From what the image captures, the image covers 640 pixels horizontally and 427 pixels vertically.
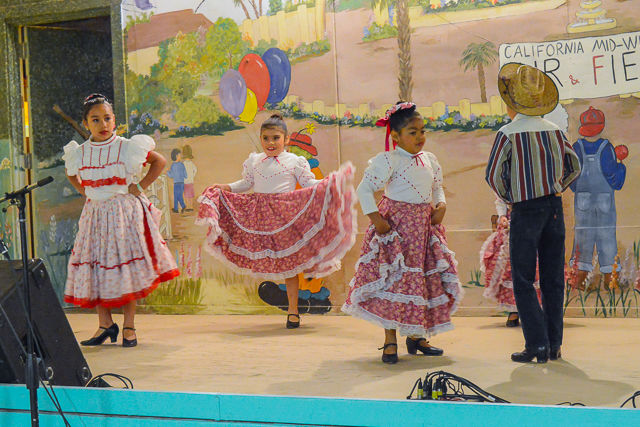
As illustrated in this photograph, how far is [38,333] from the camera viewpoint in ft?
10.9

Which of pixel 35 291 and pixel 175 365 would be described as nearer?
pixel 35 291

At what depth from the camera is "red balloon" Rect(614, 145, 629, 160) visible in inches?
203

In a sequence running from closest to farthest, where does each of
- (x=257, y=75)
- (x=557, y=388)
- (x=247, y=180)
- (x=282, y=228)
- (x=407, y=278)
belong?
(x=557, y=388), (x=407, y=278), (x=282, y=228), (x=247, y=180), (x=257, y=75)

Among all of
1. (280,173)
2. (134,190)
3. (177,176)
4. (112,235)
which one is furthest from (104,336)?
(177,176)

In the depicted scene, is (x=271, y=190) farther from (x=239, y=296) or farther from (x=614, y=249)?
(x=614, y=249)

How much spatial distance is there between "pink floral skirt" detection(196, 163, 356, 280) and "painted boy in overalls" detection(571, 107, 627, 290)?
1.50 meters

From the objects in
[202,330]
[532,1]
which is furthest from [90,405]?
[532,1]

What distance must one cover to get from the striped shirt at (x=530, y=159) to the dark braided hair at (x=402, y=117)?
1.52 ft

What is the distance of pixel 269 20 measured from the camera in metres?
6.00

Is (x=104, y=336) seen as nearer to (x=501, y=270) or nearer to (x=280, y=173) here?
(x=280, y=173)

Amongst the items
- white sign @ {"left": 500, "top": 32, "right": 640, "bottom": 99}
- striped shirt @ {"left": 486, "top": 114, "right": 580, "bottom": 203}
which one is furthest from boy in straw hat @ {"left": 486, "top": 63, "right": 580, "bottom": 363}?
white sign @ {"left": 500, "top": 32, "right": 640, "bottom": 99}

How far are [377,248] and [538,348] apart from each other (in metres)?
0.89

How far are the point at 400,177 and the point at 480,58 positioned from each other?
1805mm

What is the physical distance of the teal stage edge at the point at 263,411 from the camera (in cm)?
259
